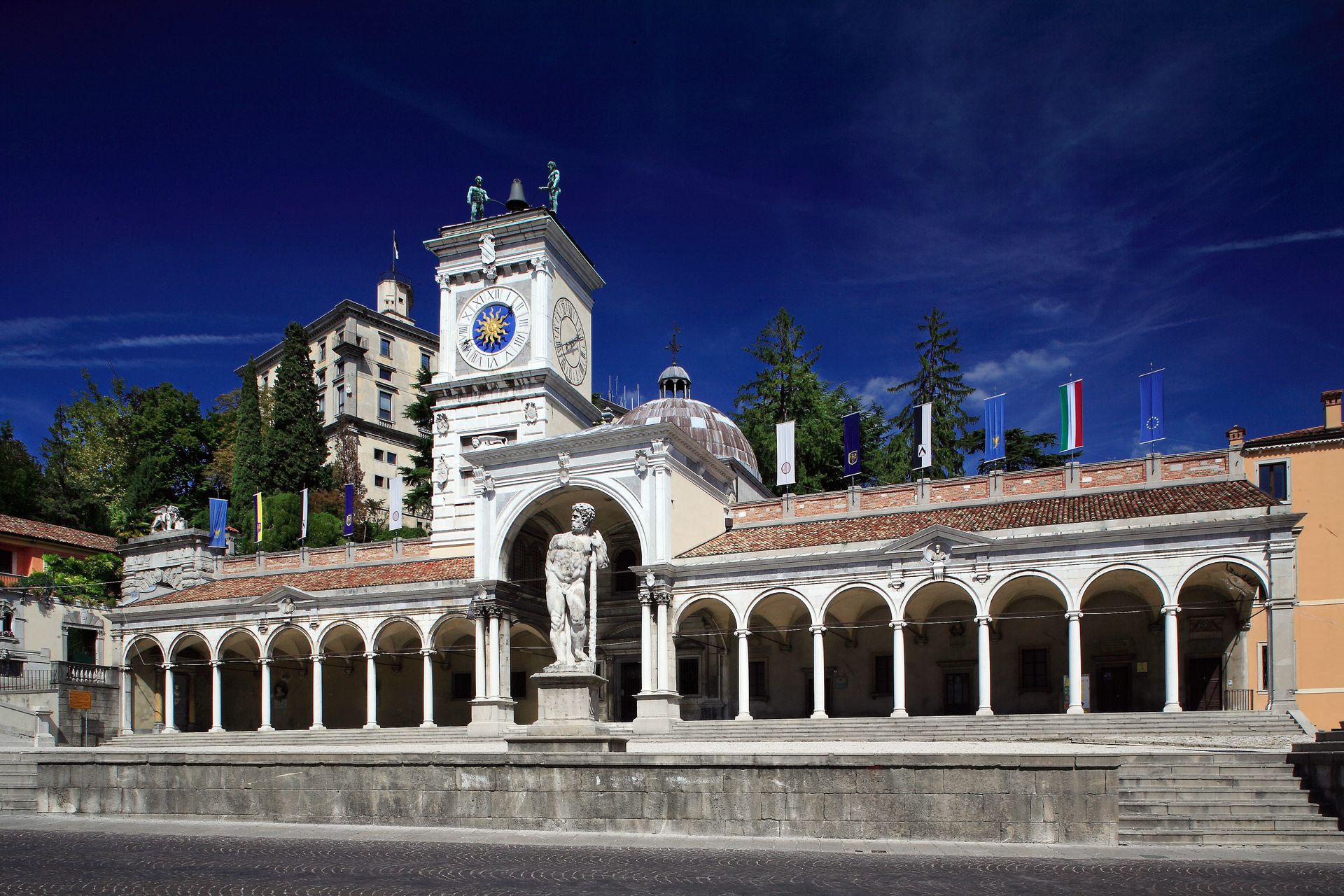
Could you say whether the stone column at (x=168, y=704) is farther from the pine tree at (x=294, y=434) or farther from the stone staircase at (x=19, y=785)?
the stone staircase at (x=19, y=785)

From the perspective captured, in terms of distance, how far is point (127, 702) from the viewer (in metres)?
38.8

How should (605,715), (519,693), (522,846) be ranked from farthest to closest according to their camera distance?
(519,693) < (605,715) < (522,846)

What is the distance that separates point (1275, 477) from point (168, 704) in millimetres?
39191

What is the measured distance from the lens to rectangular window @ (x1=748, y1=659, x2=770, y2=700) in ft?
112

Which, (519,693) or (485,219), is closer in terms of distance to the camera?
(519,693)

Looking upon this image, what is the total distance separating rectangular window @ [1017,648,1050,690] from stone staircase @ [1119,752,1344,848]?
15.9 m

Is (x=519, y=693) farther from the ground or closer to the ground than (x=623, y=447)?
closer to the ground

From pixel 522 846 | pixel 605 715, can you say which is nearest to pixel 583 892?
pixel 522 846

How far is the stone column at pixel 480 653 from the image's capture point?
33225 mm

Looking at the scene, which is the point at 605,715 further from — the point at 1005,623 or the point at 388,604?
the point at 1005,623

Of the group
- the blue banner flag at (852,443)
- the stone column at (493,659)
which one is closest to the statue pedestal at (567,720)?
the stone column at (493,659)

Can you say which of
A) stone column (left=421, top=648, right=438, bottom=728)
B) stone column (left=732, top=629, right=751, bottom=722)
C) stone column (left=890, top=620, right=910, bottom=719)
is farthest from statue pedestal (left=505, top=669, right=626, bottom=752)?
stone column (left=421, top=648, right=438, bottom=728)

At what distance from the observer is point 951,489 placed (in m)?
32.5

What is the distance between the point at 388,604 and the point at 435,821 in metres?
22.2
